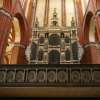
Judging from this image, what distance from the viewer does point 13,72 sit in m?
8.48

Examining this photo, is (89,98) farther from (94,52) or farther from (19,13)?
(19,13)

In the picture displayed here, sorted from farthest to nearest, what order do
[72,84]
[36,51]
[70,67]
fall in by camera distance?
[36,51] < [70,67] < [72,84]

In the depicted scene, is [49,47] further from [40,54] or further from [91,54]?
[91,54]

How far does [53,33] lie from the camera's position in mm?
17797

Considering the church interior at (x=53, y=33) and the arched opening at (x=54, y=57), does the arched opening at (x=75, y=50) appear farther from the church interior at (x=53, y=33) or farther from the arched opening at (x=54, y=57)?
the arched opening at (x=54, y=57)

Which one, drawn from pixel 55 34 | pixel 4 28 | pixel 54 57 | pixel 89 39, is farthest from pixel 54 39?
pixel 4 28

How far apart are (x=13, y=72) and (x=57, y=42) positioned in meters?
9.16

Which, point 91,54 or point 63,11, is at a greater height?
point 63,11

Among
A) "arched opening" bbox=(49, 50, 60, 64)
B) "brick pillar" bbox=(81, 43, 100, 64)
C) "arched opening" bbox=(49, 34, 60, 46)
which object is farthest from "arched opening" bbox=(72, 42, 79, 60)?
"arched opening" bbox=(49, 34, 60, 46)

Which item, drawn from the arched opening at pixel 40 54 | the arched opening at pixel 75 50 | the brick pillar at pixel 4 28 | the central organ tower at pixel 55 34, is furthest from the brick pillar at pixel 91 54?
the brick pillar at pixel 4 28

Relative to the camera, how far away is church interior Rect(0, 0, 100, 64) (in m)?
14.7

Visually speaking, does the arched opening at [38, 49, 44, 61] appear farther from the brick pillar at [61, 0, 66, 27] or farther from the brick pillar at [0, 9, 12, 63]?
the brick pillar at [0, 9, 12, 63]

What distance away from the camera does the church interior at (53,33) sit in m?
14.7

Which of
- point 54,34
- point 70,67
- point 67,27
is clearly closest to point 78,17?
point 67,27
